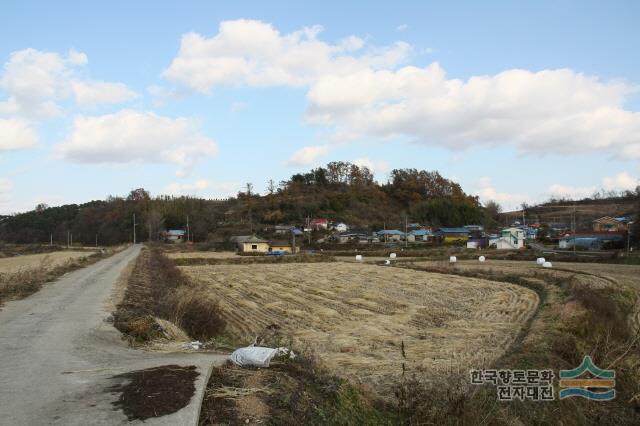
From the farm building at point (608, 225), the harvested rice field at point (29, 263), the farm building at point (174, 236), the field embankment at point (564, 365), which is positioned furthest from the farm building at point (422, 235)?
the field embankment at point (564, 365)

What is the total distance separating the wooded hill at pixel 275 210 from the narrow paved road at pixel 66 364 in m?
82.2

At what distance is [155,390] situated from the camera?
5.30 meters

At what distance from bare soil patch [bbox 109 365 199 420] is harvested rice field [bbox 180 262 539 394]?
3.06m

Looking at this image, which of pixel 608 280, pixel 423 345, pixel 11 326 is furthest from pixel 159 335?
pixel 608 280

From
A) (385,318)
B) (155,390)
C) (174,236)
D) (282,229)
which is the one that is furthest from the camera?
(174,236)

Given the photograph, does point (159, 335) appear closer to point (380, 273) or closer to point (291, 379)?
point (291, 379)

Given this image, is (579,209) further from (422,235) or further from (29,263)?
(29,263)

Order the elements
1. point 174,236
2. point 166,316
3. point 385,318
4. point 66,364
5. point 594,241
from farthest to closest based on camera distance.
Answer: point 174,236 → point 594,241 → point 385,318 → point 166,316 → point 66,364

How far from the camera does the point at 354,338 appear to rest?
41.1 ft

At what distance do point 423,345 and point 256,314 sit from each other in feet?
26.1

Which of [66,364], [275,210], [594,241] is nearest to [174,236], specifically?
[275,210]

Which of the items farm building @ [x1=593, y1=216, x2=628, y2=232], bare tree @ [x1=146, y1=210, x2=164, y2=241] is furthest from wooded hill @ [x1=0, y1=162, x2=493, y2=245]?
farm building @ [x1=593, y1=216, x2=628, y2=232]

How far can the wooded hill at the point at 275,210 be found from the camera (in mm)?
106375

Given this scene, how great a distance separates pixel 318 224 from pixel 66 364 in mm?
94236
